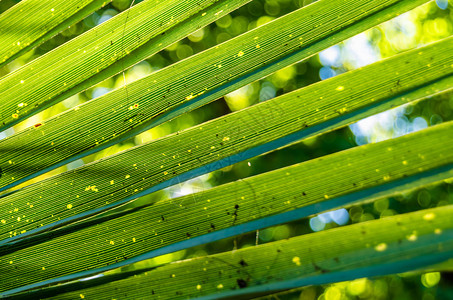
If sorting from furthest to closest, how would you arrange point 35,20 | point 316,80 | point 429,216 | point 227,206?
point 316,80 < point 35,20 < point 227,206 < point 429,216

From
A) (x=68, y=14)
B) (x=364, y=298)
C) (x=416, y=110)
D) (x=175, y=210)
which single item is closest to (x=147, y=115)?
(x=175, y=210)

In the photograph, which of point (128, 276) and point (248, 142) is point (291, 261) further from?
point (128, 276)

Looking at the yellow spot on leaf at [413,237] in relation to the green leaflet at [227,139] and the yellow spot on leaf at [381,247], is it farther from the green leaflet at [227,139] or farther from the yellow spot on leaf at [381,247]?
the green leaflet at [227,139]

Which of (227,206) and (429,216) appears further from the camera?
(227,206)

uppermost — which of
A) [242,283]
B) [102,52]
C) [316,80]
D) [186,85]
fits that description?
[316,80]

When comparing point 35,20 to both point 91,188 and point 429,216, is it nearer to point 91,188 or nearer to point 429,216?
point 91,188

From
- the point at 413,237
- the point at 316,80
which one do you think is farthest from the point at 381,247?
the point at 316,80
